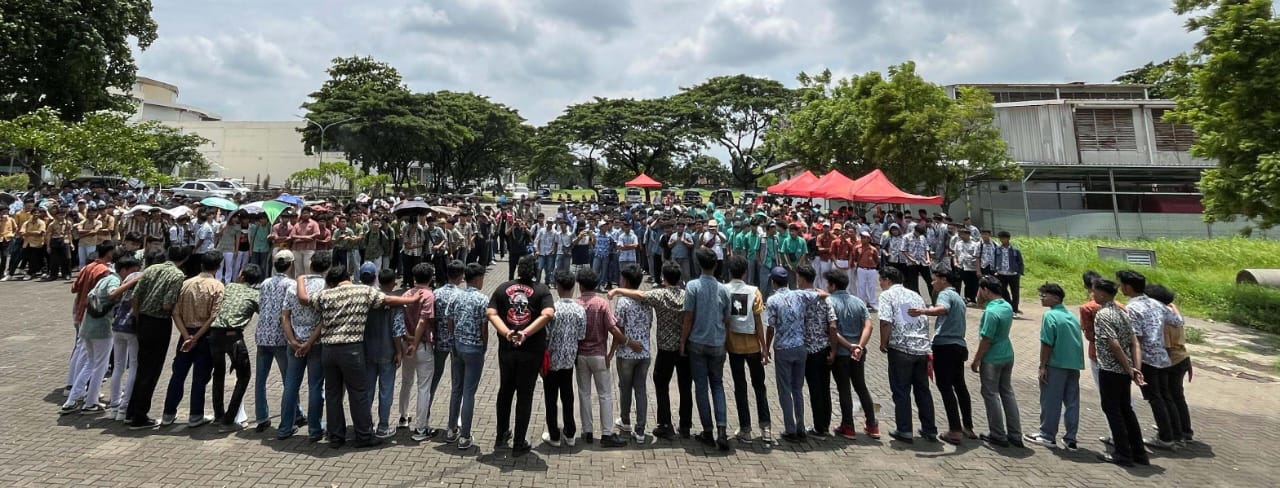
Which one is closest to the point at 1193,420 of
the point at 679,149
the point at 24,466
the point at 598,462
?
the point at 598,462

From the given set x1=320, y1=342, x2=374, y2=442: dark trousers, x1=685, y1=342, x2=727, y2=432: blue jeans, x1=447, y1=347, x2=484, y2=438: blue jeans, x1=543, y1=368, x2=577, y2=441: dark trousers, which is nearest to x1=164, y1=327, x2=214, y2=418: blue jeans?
x1=320, y1=342, x2=374, y2=442: dark trousers

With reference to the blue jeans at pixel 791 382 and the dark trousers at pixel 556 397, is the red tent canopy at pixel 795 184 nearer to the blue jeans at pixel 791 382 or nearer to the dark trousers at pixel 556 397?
the blue jeans at pixel 791 382

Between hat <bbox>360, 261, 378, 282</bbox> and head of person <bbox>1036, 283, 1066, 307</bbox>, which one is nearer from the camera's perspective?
hat <bbox>360, 261, 378, 282</bbox>

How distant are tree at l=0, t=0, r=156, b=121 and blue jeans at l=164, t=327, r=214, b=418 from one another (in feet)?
87.9

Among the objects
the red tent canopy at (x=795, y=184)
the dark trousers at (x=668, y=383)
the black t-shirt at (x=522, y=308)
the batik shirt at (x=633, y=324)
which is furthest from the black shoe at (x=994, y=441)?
the red tent canopy at (x=795, y=184)

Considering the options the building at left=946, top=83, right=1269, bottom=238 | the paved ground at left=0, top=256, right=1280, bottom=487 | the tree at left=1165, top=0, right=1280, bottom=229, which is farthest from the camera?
the building at left=946, top=83, right=1269, bottom=238

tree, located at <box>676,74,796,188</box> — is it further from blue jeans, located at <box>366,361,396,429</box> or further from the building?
blue jeans, located at <box>366,361,396,429</box>

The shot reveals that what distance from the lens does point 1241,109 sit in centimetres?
1065

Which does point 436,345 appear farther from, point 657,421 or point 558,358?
point 657,421

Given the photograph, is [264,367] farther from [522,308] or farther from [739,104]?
[739,104]

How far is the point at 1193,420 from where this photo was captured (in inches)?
243

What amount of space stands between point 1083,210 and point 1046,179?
1787 mm

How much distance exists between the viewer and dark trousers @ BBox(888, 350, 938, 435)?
5.15 metres

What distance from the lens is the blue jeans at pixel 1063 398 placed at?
5047 millimetres
